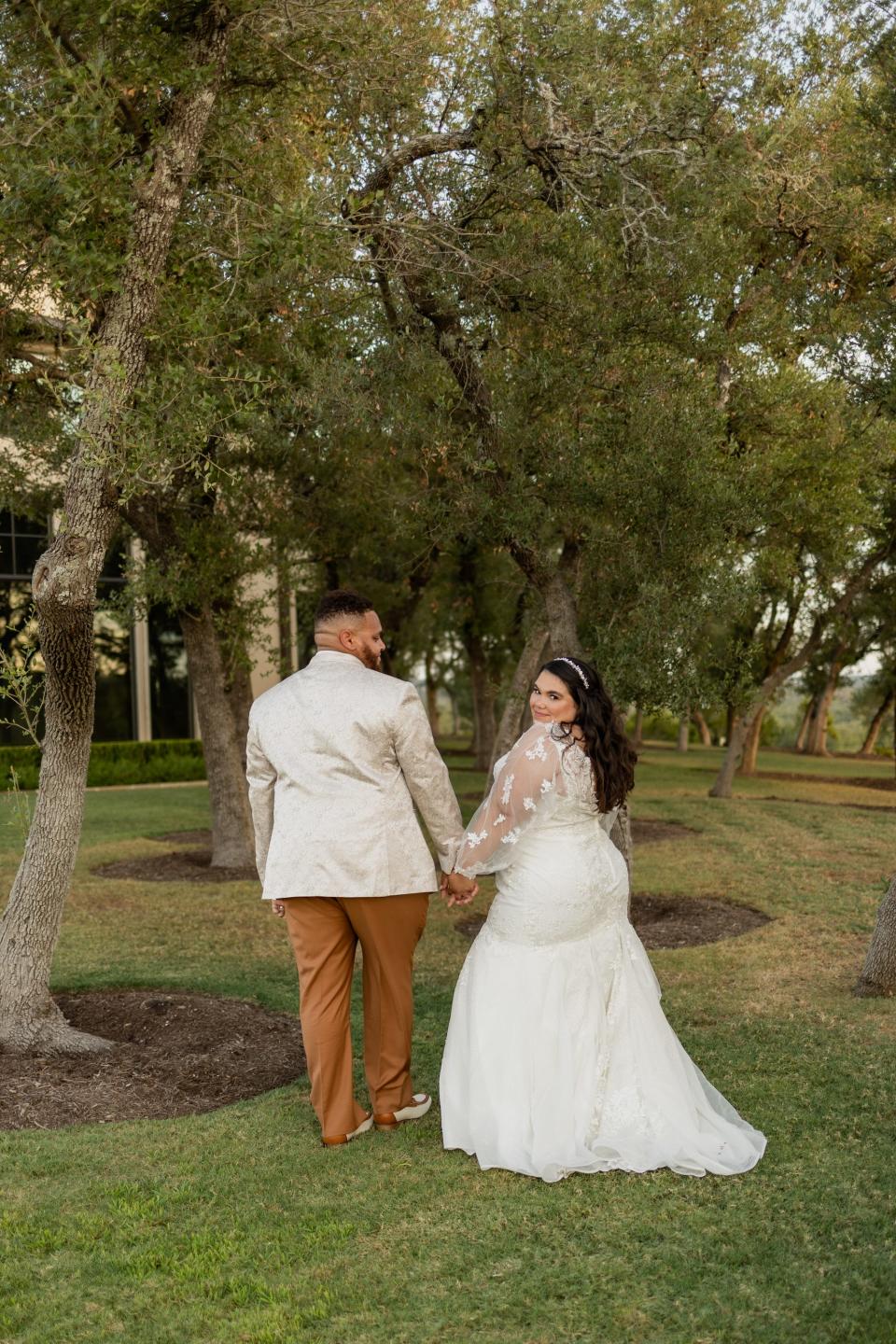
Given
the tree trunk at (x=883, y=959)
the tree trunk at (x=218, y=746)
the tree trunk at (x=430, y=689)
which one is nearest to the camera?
the tree trunk at (x=883, y=959)

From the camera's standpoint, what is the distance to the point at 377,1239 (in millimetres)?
4254

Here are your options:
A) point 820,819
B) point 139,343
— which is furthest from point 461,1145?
point 820,819

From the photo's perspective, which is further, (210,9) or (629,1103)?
(210,9)

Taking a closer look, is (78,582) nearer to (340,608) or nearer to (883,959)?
(340,608)

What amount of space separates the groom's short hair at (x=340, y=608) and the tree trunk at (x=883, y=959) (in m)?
4.16

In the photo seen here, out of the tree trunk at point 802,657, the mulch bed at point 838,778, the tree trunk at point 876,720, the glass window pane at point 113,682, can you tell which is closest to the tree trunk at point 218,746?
the tree trunk at point 802,657

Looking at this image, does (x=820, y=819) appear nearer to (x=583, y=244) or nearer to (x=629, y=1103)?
(x=583, y=244)

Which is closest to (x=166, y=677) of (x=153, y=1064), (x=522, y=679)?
(x=522, y=679)

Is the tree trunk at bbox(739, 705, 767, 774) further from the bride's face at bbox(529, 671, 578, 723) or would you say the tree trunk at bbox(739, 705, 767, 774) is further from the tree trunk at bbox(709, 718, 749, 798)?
the bride's face at bbox(529, 671, 578, 723)

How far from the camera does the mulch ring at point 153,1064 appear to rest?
5.76 metres

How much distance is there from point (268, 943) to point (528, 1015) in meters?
5.13

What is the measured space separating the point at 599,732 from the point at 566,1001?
3.78ft

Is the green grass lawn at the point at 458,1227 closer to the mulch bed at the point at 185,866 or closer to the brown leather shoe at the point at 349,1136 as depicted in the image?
the brown leather shoe at the point at 349,1136

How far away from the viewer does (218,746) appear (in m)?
13.4
